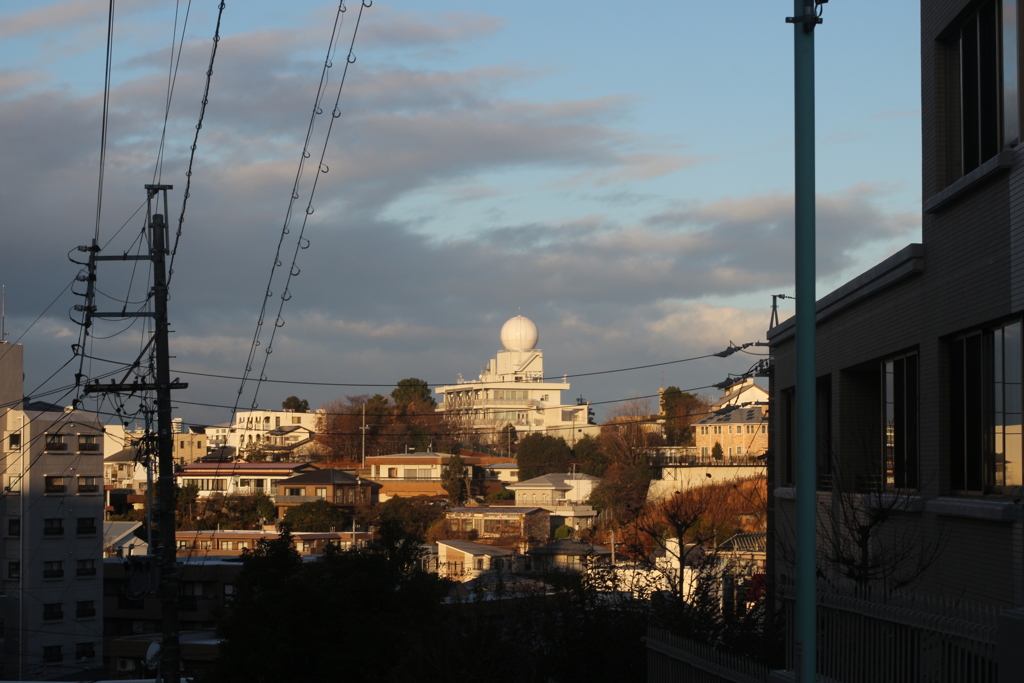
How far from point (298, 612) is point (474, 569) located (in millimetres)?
33641

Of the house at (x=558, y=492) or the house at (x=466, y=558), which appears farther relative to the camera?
the house at (x=558, y=492)

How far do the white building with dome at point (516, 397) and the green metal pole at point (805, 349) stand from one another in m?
133

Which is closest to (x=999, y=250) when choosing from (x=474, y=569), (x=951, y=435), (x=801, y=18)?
(x=951, y=435)

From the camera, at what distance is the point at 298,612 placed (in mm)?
27266

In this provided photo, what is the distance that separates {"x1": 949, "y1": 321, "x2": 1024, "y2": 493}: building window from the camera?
459 inches

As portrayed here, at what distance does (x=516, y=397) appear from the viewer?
509 ft

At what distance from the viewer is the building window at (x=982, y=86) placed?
11.9 m

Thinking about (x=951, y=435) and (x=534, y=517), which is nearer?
(x=951, y=435)

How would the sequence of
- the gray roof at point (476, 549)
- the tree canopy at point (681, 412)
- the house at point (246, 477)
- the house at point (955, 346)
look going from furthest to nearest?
the tree canopy at point (681, 412) → the house at point (246, 477) → the gray roof at point (476, 549) → the house at point (955, 346)

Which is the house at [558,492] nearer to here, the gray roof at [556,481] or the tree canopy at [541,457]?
the gray roof at [556,481]

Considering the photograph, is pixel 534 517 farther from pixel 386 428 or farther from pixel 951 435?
pixel 951 435

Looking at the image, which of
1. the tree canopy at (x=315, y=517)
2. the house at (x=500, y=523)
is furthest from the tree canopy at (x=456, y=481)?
the tree canopy at (x=315, y=517)

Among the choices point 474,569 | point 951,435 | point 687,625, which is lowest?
point 474,569

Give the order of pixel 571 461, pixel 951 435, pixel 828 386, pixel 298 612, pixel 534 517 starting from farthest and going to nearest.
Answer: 1. pixel 571 461
2. pixel 534 517
3. pixel 298 612
4. pixel 828 386
5. pixel 951 435
